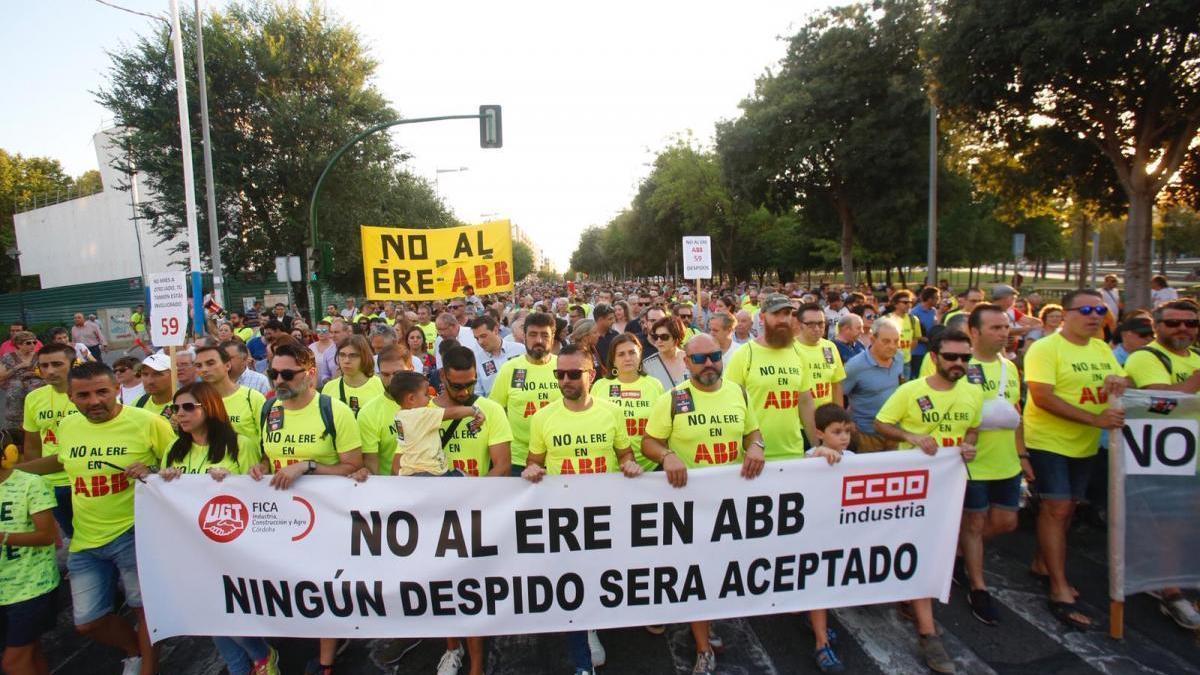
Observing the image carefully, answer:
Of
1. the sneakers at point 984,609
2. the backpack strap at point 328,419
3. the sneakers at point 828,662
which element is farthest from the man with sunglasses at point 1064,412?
the backpack strap at point 328,419

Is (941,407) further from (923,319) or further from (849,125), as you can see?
(849,125)

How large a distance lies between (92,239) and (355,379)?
49.3m

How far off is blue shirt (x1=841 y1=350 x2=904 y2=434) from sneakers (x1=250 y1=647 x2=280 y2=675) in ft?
14.9

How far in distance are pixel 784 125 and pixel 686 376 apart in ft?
81.4

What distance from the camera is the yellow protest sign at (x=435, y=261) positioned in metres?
12.3

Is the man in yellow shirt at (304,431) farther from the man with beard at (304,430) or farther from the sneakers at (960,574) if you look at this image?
the sneakers at (960,574)

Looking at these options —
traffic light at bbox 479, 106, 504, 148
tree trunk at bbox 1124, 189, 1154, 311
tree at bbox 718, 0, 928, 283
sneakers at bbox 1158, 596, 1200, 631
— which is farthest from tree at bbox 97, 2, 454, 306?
tree trunk at bbox 1124, 189, 1154, 311

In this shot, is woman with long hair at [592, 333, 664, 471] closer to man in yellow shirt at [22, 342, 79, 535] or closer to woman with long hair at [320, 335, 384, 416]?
woman with long hair at [320, 335, 384, 416]

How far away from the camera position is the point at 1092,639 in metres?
4.02

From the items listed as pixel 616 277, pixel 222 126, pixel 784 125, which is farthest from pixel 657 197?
pixel 616 277

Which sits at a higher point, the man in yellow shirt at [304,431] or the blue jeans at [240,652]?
the man in yellow shirt at [304,431]

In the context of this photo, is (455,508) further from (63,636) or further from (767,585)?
(63,636)

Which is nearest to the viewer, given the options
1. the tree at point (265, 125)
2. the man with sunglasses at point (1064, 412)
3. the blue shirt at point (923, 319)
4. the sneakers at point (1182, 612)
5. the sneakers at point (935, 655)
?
the sneakers at point (935, 655)

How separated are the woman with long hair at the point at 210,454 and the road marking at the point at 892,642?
3.49 m
